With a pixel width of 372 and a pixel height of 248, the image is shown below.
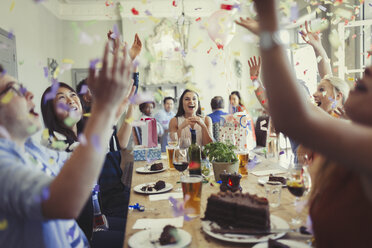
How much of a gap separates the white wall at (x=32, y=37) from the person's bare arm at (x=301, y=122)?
501 centimetres

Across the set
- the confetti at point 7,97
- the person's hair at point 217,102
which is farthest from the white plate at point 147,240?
the person's hair at point 217,102

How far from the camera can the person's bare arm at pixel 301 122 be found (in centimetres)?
64

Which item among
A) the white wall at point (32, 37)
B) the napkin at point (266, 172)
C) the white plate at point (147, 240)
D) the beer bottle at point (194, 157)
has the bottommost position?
the napkin at point (266, 172)

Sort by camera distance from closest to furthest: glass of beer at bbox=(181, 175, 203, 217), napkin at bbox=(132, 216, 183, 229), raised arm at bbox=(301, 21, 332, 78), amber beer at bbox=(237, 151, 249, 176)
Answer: napkin at bbox=(132, 216, 183, 229)
glass of beer at bbox=(181, 175, 203, 217)
amber beer at bbox=(237, 151, 249, 176)
raised arm at bbox=(301, 21, 332, 78)

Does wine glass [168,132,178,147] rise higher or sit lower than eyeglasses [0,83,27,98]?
lower

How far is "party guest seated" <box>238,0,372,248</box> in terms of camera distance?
646mm

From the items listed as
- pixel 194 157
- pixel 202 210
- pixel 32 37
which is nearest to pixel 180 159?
pixel 194 157

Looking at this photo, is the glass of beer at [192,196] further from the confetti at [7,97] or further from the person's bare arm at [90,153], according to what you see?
the confetti at [7,97]

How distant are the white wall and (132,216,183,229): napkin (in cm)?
452

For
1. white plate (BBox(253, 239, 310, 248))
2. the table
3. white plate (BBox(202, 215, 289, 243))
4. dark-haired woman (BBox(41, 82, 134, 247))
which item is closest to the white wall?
dark-haired woman (BBox(41, 82, 134, 247))

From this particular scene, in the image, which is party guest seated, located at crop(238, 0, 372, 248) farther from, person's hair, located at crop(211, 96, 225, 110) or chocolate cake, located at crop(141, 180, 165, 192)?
person's hair, located at crop(211, 96, 225, 110)

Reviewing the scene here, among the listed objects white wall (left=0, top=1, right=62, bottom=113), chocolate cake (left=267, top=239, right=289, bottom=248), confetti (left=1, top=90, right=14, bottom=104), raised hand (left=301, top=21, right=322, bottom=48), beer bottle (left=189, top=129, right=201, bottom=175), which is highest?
white wall (left=0, top=1, right=62, bottom=113)

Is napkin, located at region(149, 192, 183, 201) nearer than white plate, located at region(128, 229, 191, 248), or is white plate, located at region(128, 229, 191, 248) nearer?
white plate, located at region(128, 229, 191, 248)

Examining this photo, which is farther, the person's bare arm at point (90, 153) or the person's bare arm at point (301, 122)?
the person's bare arm at point (90, 153)
